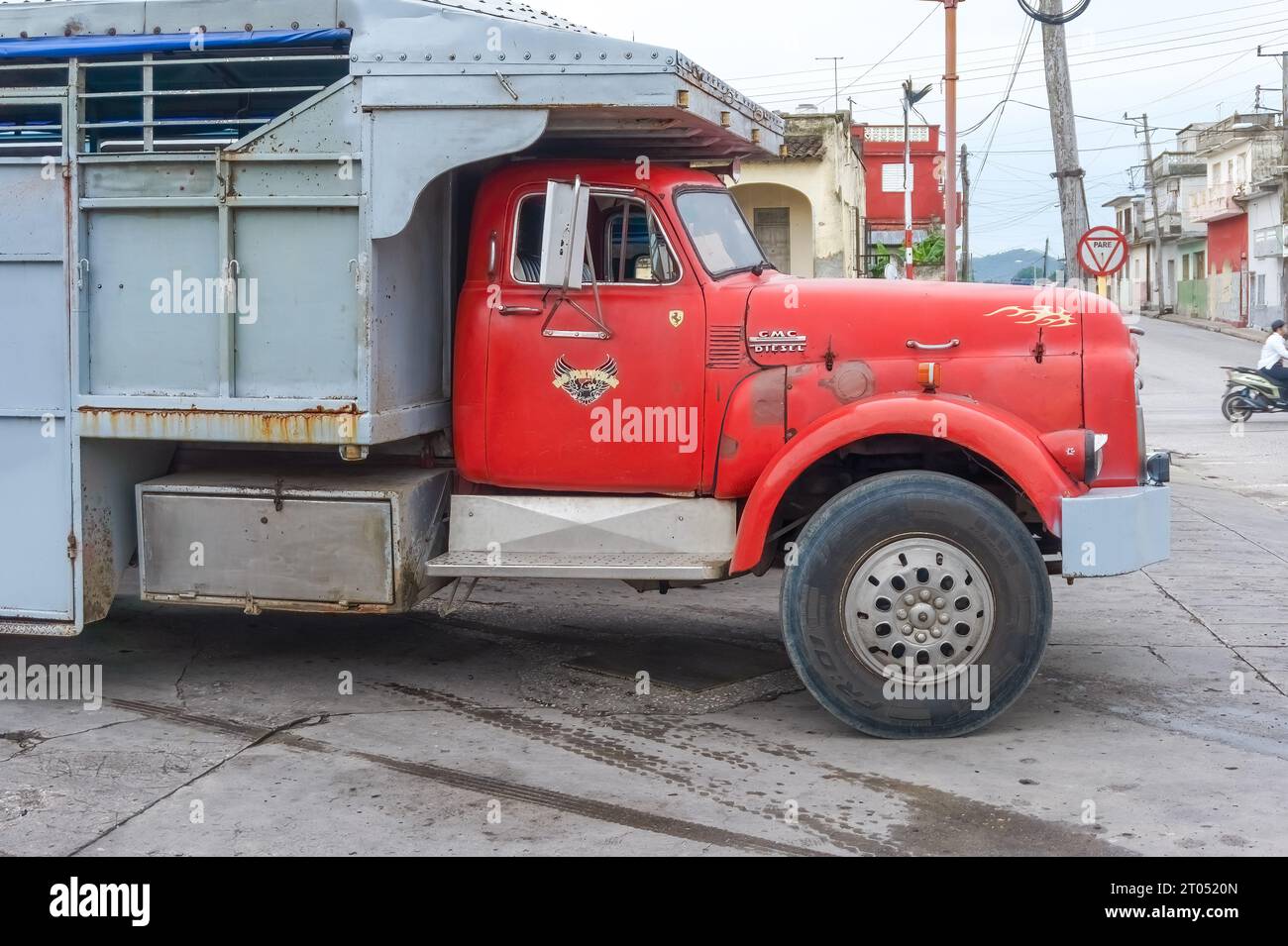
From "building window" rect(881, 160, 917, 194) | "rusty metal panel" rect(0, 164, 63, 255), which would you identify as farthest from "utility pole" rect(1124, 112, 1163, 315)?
"rusty metal panel" rect(0, 164, 63, 255)

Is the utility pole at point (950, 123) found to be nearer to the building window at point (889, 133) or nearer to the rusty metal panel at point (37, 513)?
the rusty metal panel at point (37, 513)

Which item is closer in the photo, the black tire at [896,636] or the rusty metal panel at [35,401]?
the black tire at [896,636]

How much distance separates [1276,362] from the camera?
21.2 meters

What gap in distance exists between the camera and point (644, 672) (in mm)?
6914

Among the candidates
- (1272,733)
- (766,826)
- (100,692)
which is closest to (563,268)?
(766,826)

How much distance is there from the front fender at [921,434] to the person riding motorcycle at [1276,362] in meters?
16.9

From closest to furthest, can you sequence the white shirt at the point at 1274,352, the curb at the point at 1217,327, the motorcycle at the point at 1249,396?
1. the motorcycle at the point at 1249,396
2. the white shirt at the point at 1274,352
3. the curb at the point at 1217,327

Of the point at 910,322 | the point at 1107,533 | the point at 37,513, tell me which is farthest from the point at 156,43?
the point at 1107,533

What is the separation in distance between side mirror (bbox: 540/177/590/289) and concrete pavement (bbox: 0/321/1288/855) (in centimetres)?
194

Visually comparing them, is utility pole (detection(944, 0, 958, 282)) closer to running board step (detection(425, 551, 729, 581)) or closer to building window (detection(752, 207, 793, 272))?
building window (detection(752, 207, 793, 272))

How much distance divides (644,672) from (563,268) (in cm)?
214

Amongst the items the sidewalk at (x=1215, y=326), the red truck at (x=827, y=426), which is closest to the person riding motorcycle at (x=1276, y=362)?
the red truck at (x=827, y=426)

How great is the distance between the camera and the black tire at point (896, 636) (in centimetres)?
569
